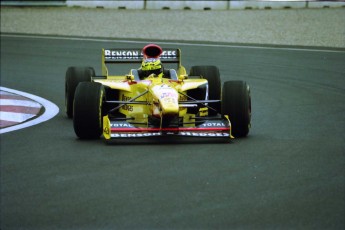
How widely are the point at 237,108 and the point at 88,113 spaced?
1.65 meters

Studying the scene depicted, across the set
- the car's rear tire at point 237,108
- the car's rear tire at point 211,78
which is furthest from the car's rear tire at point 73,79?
the car's rear tire at point 237,108

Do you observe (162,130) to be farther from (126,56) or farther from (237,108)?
(126,56)

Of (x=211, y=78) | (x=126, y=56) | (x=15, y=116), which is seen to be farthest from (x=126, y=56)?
(x=15, y=116)

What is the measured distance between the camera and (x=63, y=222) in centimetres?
711

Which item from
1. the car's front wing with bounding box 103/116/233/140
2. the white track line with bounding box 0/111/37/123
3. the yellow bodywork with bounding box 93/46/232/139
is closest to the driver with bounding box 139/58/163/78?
the yellow bodywork with bounding box 93/46/232/139

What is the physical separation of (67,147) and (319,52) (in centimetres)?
939

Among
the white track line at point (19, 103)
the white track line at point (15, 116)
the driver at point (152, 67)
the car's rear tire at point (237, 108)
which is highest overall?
the driver at point (152, 67)

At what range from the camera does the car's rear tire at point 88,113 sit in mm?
10688

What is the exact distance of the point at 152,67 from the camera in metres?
11.8

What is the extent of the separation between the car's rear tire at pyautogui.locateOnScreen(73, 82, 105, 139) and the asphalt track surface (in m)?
0.14

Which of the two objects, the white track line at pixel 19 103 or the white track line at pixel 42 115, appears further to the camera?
the white track line at pixel 19 103

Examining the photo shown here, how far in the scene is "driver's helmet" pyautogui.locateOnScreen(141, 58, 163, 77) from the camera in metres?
11.8

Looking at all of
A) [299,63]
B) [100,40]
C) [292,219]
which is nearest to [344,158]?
[292,219]

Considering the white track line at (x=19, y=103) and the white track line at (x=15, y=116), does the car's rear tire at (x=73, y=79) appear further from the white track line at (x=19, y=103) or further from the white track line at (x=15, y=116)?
the white track line at (x=19, y=103)
